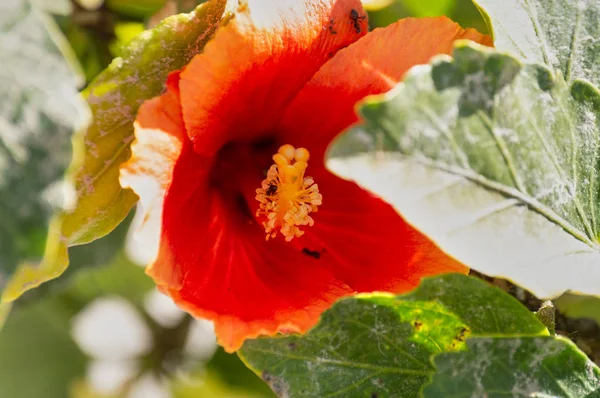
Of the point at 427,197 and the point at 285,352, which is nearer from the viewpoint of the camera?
the point at 427,197

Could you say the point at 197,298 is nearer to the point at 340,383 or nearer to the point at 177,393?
the point at 340,383

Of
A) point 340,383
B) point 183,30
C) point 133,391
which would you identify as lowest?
point 133,391

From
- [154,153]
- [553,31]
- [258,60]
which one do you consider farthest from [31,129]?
[553,31]

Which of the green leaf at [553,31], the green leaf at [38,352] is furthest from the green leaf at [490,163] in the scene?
the green leaf at [38,352]

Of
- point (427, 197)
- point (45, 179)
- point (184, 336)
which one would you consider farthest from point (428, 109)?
point (184, 336)

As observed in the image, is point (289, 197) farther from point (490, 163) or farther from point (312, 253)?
point (490, 163)

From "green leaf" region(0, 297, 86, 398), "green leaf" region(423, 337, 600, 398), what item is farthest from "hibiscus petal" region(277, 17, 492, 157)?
"green leaf" region(0, 297, 86, 398)

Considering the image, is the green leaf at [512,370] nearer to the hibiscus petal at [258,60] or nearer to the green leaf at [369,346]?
the green leaf at [369,346]
